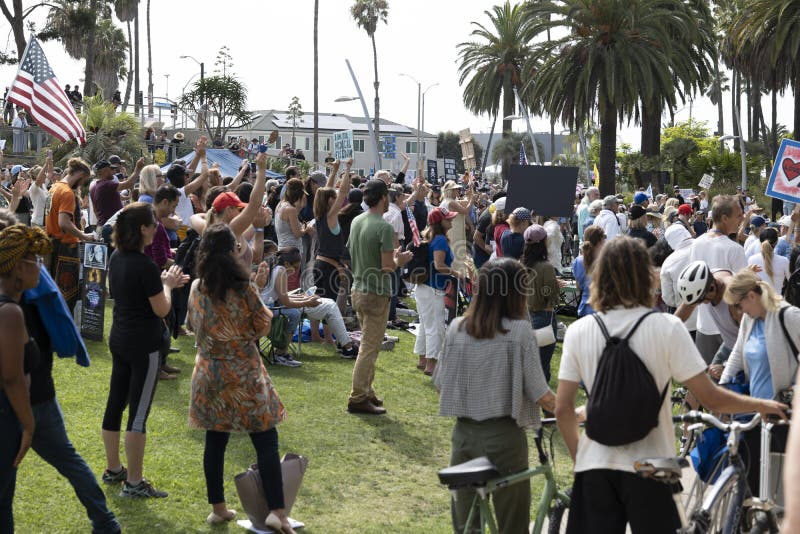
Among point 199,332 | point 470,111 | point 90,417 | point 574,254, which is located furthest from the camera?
point 470,111

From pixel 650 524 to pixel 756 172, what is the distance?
160 ft

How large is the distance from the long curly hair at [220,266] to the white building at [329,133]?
99047 millimetres

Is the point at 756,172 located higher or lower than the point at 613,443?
higher

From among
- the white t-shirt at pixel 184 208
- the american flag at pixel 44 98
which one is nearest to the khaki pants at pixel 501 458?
the white t-shirt at pixel 184 208

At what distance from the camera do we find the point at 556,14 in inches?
1232

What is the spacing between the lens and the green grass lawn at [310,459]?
19.3 feet

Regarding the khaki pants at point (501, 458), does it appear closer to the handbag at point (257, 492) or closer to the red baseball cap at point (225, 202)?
the handbag at point (257, 492)

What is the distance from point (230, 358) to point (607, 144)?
1094 inches

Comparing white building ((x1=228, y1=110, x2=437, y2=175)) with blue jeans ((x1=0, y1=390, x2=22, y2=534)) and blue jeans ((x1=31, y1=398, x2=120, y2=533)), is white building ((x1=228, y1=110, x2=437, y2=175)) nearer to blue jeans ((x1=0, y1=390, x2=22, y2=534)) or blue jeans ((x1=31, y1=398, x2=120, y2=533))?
blue jeans ((x1=31, y1=398, x2=120, y2=533))

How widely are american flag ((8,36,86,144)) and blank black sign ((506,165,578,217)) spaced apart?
7139 millimetres

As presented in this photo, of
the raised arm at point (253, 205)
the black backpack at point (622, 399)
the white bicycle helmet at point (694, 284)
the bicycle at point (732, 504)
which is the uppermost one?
the raised arm at point (253, 205)

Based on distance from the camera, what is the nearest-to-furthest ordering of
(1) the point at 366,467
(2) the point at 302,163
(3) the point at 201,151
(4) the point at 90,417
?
(1) the point at 366,467 < (4) the point at 90,417 < (3) the point at 201,151 < (2) the point at 302,163

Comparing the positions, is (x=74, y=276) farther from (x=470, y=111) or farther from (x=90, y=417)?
(x=470, y=111)

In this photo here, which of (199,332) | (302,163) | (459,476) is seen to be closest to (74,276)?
(199,332)
